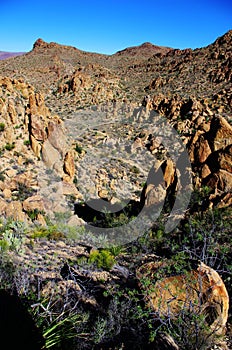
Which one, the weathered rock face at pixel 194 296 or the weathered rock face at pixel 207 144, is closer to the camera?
the weathered rock face at pixel 194 296

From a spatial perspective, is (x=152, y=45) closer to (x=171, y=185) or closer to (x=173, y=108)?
(x=173, y=108)

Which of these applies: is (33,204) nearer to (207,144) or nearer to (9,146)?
(9,146)

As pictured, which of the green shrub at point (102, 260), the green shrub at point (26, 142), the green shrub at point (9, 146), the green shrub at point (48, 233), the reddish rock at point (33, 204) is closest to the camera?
the green shrub at point (102, 260)

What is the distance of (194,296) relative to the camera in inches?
158

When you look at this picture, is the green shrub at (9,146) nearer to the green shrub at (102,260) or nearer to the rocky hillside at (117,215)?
the rocky hillside at (117,215)

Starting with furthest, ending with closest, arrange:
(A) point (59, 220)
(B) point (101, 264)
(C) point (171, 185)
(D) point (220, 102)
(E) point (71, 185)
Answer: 1. (D) point (220, 102)
2. (E) point (71, 185)
3. (C) point (171, 185)
4. (A) point (59, 220)
5. (B) point (101, 264)

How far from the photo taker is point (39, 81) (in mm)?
29188

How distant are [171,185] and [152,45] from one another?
7341 cm

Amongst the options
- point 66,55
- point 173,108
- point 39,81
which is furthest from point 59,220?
point 66,55

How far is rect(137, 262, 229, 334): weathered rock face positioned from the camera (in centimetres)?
385

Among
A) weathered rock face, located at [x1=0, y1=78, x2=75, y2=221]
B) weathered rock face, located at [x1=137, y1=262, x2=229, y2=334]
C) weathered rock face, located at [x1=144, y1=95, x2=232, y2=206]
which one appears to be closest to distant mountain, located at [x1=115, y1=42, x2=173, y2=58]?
weathered rock face, located at [x1=144, y1=95, x2=232, y2=206]

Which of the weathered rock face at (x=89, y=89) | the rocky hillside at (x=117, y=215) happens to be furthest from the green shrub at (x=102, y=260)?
the weathered rock face at (x=89, y=89)

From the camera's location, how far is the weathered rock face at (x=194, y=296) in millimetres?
3848

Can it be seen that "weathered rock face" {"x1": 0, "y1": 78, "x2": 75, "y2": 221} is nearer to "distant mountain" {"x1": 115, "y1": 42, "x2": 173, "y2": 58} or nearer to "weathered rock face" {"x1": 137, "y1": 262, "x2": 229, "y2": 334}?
"weathered rock face" {"x1": 137, "y1": 262, "x2": 229, "y2": 334}
